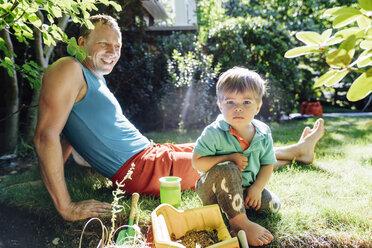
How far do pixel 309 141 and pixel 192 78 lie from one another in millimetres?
2483

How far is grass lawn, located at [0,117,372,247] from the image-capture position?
1.69 m

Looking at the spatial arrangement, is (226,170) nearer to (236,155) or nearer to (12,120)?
(236,155)

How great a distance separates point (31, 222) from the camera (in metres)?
2.11

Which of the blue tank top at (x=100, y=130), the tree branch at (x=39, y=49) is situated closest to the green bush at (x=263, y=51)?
the tree branch at (x=39, y=49)

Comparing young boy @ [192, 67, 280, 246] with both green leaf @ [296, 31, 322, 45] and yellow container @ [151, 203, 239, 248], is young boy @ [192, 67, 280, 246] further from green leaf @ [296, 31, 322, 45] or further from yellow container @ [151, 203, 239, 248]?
green leaf @ [296, 31, 322, 45]

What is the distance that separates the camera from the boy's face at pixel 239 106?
1783mm

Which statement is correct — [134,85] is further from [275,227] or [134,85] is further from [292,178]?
[275,227]

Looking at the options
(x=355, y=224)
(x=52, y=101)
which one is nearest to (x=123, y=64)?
(x=52, y=101)

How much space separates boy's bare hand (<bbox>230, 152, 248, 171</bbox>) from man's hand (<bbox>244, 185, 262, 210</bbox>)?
18 centimetres

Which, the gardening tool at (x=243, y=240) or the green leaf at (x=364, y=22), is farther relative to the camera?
the gardening tool at (x=243, y=240)

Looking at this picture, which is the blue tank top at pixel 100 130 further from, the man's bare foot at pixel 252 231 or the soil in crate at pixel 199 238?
the man's bare foot at pixel 252 231

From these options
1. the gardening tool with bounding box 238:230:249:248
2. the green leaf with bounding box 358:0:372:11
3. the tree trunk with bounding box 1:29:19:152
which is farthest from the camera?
the tree trunk with bounding box 1:29:19:152

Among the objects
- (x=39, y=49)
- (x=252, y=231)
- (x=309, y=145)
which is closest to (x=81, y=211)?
(x=252, y=231)

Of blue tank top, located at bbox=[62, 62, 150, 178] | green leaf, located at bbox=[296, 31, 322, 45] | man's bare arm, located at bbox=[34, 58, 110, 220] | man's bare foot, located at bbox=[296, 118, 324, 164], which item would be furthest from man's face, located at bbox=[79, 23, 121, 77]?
man's bare foot, located at bbox=[296, 118, 324, 164]
